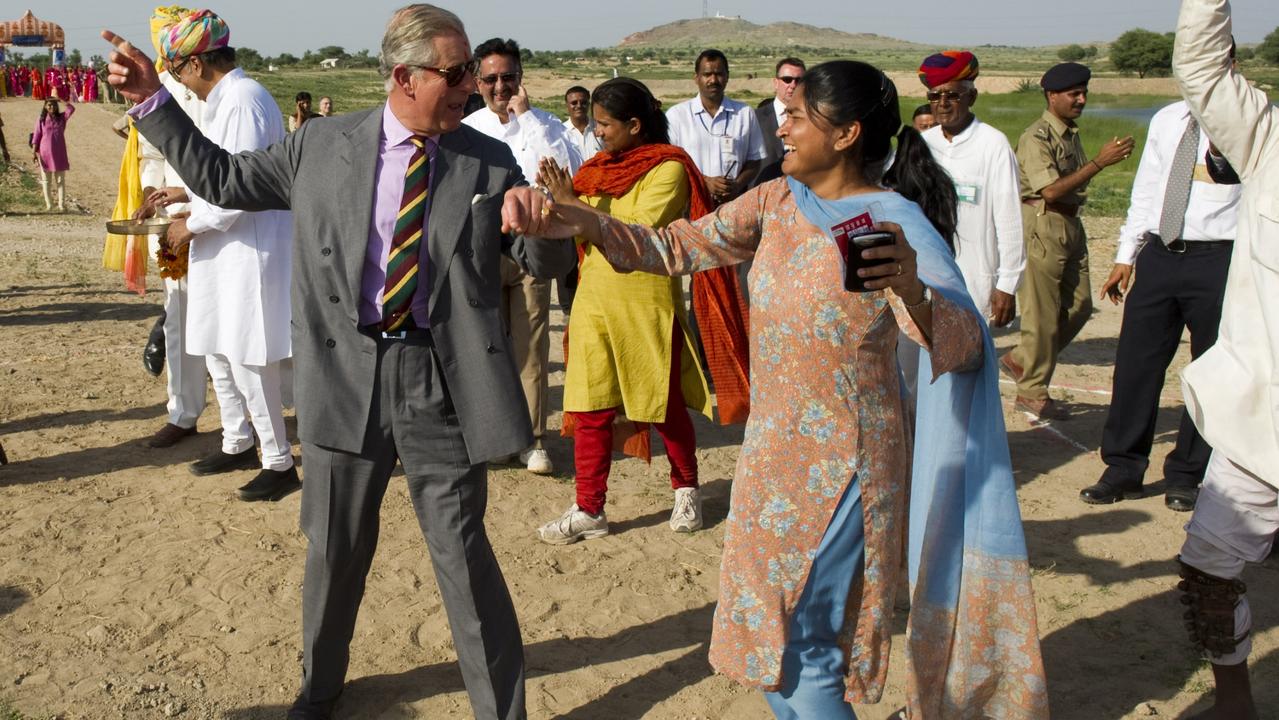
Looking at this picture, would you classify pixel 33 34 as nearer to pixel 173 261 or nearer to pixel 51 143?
pixel 51 143

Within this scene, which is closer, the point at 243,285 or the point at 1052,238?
the point at 243,285

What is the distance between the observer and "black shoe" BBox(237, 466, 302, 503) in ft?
19.0

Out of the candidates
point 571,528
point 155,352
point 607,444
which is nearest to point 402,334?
point 607,444

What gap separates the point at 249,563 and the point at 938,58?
4306mm

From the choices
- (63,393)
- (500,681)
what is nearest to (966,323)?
(500,681)

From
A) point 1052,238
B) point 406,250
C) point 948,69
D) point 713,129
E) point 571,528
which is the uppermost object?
point 948,69

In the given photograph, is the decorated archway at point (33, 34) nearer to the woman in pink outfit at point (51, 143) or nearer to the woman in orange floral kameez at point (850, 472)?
the woman in pink outfit at point (51, 143)

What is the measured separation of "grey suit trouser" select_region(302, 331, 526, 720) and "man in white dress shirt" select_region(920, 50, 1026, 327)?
129 inches

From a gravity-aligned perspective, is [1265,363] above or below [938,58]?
below

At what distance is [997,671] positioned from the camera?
10.3 feet

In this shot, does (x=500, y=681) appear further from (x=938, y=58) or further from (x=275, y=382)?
(x=938, y=58)

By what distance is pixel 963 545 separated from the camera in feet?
10.2

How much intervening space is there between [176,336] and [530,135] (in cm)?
223

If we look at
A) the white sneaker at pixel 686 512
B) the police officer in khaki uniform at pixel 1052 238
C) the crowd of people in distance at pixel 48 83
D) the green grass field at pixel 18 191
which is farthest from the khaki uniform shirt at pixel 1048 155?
the crowd of people in distance at pixel 48 83
